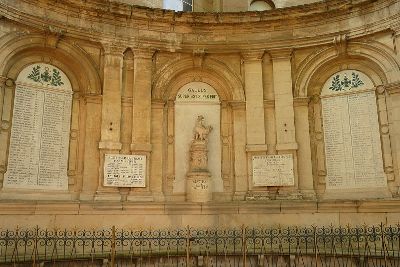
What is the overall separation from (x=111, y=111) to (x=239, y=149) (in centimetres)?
448

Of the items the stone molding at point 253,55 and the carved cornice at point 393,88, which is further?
the stone molding at point 253,55

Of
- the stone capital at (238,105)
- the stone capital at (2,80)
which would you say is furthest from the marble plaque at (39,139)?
the stone capital at (238,105)

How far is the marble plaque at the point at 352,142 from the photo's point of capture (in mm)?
13742

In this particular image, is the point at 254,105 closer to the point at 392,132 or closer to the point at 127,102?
the point at 127,102

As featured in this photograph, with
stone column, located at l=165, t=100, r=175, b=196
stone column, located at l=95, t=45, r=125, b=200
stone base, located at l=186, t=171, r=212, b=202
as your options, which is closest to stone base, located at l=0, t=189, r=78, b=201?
stone column, located at l=95, t=45, r=125, b=200

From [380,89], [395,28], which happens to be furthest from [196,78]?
[395,28]

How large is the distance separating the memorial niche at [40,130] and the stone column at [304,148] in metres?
7.55

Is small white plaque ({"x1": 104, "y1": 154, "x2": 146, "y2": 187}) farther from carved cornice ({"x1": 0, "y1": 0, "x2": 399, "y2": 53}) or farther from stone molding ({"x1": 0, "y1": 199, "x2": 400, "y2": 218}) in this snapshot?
carved cornice ({"x1": 0, "y1": 0, "x2": 399, "y2": 53})

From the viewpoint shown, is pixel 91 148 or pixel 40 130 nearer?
pixel 40 130

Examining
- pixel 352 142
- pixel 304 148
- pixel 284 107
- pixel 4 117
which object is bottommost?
pixel 304 148

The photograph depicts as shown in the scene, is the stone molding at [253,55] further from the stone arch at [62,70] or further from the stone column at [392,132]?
the stone arch at [62,70]

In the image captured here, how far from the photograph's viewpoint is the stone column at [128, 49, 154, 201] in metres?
14.1

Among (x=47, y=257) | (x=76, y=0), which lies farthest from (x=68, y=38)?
(x=47, y=257)

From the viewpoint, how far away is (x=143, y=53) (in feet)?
49.1
